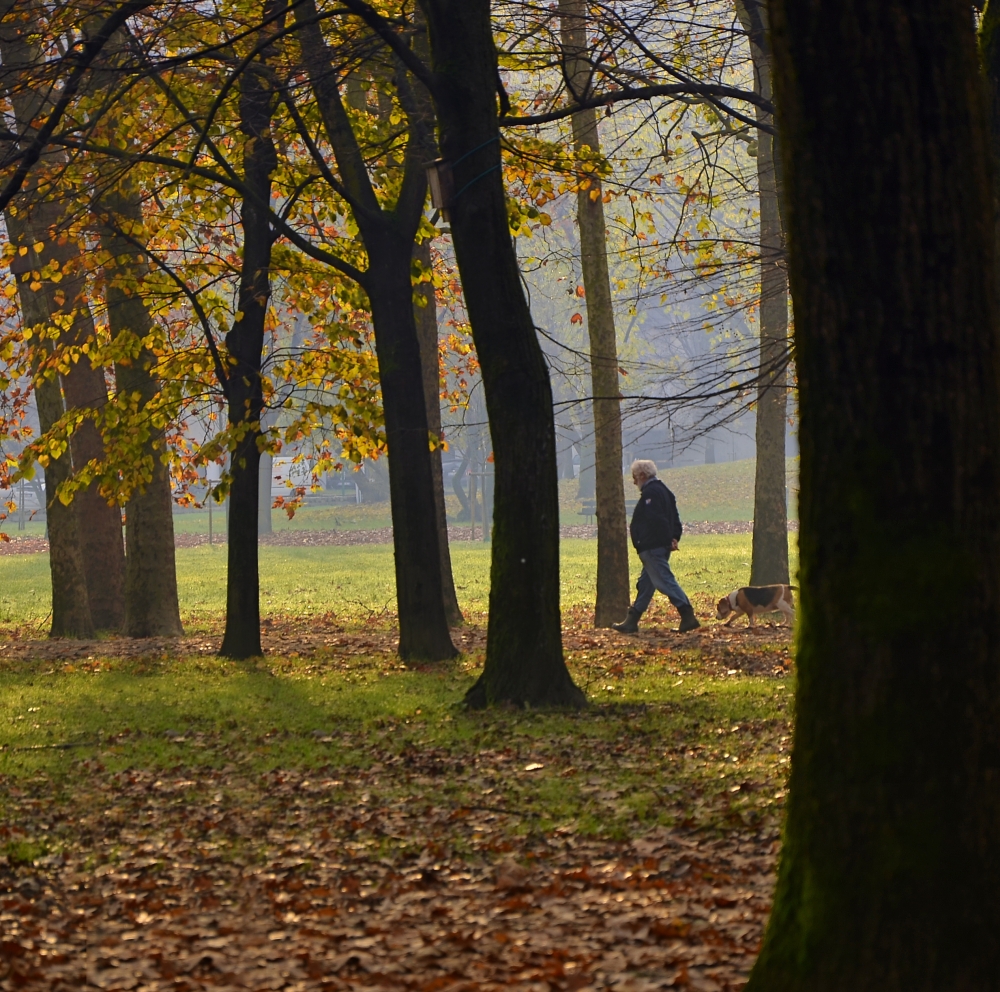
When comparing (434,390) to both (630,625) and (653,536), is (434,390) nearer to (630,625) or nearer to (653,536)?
(653,536)

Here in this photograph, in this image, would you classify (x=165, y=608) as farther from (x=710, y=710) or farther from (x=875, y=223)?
(x=875, y=223)

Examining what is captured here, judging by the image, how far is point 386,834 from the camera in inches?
260

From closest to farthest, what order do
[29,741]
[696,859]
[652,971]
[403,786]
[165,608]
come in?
1. [652,971]
2. [696,859]
3. [403,786]
4. [29,741]
5. [165,608]

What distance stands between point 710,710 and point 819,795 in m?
6.57

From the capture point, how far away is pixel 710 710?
9.91 metres

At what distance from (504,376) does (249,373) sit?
4632 millimetres

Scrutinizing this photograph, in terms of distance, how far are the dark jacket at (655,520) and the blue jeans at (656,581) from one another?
0.32ft

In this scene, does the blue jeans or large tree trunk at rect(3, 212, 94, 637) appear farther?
large tree trunk at rect(3, 212, 94, 637)

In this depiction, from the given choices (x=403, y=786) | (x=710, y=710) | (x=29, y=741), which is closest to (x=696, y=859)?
(x=403, y=786)

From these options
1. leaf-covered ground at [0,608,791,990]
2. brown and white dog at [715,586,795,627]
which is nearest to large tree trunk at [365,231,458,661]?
leaf-covered ground at [0,608,791,990]

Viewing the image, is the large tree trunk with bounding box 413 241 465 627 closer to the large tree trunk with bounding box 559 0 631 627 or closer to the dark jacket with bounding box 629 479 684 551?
the large tree trunk with bounding box 559 0 631 627

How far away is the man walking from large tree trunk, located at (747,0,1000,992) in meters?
11.8

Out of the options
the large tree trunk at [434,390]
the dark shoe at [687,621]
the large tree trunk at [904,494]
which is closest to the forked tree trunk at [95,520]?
the large tree trunk at [434,390]

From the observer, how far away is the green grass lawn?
74.5 ft
